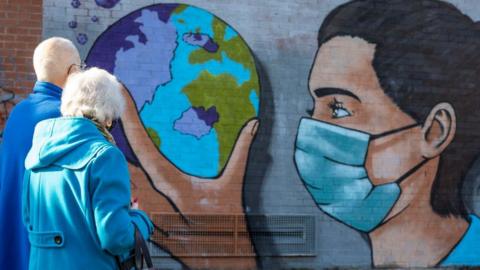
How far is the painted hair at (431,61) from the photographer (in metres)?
8.94

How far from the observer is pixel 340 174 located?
872cm

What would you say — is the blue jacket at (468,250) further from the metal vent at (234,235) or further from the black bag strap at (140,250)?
the black bag strap at (140,250)

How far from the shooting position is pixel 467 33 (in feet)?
30.7

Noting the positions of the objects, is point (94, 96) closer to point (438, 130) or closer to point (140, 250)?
point (140, 250)

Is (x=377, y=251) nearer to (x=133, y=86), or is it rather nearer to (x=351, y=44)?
(x=351, y=44)

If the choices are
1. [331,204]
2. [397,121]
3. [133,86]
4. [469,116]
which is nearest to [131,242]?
[133,86]

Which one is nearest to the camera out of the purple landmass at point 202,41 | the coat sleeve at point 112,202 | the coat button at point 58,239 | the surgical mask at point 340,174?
the coat sleeve at point 112,202

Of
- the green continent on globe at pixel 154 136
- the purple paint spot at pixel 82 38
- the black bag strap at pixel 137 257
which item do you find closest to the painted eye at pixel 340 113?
the green continent on globe at pixel 154 136

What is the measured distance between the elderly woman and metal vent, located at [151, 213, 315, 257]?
4907 millimetres

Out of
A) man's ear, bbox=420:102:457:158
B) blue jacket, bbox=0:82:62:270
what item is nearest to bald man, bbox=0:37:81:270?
blue jacket, bbox=0:82:62:270

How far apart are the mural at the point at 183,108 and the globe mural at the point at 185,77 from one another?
0.01m

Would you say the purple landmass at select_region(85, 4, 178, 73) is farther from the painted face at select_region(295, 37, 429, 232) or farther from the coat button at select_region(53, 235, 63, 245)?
the coat button at select_region(53, 235, 63, 245)

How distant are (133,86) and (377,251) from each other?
3302 mm

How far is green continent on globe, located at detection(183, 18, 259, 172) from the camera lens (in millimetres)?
8383
